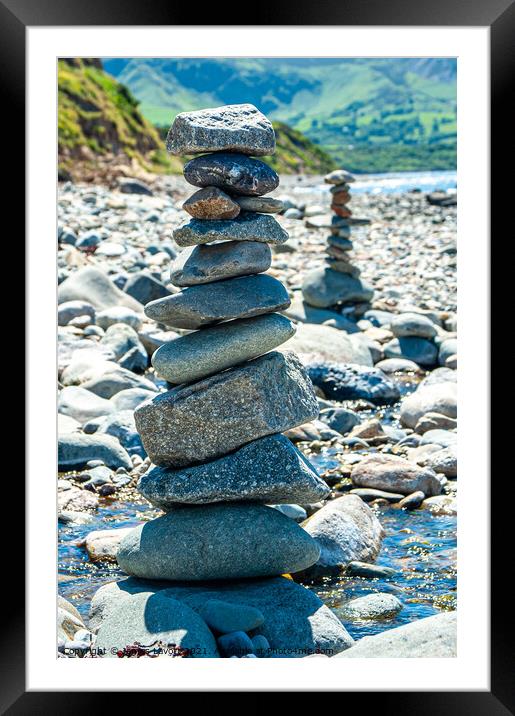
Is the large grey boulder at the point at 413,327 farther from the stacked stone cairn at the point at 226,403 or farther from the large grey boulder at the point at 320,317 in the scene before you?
the stacked stone cairn at the point at 226,403

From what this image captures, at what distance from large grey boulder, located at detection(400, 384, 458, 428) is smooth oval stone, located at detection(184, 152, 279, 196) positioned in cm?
661

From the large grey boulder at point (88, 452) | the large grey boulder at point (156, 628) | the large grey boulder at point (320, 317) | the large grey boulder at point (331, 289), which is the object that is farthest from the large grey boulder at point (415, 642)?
the large grey boulder at point (331, 289)

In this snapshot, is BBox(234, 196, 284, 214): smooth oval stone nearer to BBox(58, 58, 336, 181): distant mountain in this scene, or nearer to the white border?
Result: the white border

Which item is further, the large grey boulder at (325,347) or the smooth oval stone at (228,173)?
the large grey boulder at (325,347)

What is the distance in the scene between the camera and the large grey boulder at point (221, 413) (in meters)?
8.09

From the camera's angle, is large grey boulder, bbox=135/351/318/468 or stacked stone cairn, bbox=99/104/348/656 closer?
stacked stone cairn, bbox=99/104/348/656

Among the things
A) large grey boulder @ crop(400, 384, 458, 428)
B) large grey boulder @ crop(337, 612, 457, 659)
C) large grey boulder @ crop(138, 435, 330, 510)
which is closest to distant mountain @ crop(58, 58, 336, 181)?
large grey boulder @ crop(400, 384, 458, 428)

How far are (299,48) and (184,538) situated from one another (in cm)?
381

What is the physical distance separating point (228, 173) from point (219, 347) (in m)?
1.36

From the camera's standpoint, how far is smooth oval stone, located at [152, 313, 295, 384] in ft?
26.6

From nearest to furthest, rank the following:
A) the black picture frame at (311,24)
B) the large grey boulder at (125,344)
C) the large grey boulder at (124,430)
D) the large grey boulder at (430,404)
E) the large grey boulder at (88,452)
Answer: the black picture frame at (311,24)
the large grey boulder at (88,452)
the large grey boulder at (124,430)
the large grey boulder at (430,404)
the large grey boulder at (125,344)

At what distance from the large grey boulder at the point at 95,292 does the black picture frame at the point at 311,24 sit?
12.8m
